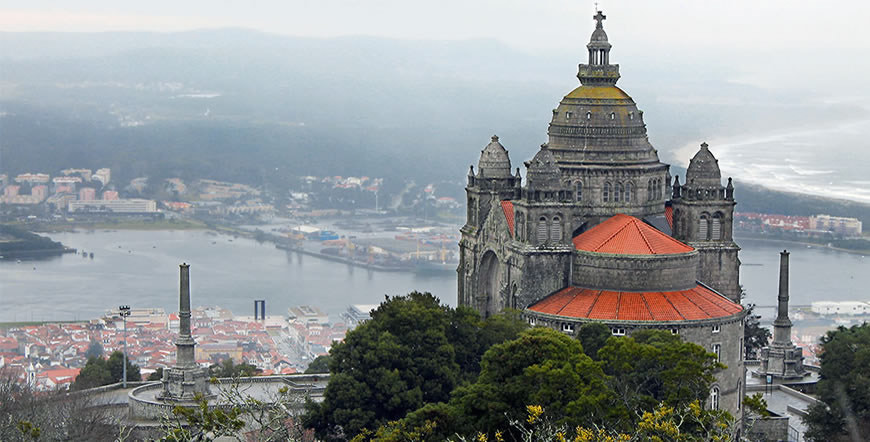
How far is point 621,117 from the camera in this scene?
2128 inches

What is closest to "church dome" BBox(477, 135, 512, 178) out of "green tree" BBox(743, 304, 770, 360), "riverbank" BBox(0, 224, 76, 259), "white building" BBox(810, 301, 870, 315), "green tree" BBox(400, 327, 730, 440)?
"green tree" BBox(743, 304, 770, 360)

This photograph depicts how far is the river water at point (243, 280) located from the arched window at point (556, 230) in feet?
191

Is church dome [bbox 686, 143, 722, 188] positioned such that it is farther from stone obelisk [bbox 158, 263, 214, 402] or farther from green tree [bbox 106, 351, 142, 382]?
green tree [bbox 106, 351, 142, 382]

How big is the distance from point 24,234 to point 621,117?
116005mm

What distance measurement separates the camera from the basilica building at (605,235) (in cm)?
→ 4897

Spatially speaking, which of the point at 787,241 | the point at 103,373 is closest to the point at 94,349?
the point at 103,373

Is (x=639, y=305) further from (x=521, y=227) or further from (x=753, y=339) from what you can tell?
(x=753, y=339)

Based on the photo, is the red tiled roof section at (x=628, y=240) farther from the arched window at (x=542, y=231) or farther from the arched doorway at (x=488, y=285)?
the arched doorway at (x=488, y=285)

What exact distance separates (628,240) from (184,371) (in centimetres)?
1643

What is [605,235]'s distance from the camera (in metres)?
51.7

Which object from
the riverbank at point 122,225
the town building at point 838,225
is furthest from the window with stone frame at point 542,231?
the riverbank at point 122,225

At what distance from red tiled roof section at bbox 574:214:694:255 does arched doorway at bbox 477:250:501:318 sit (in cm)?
454

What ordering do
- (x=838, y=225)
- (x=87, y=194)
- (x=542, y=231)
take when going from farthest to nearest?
(x=87, y=194)
(x=838, y=225)
(x=542, y=231)

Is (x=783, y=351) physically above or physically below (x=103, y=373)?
above
